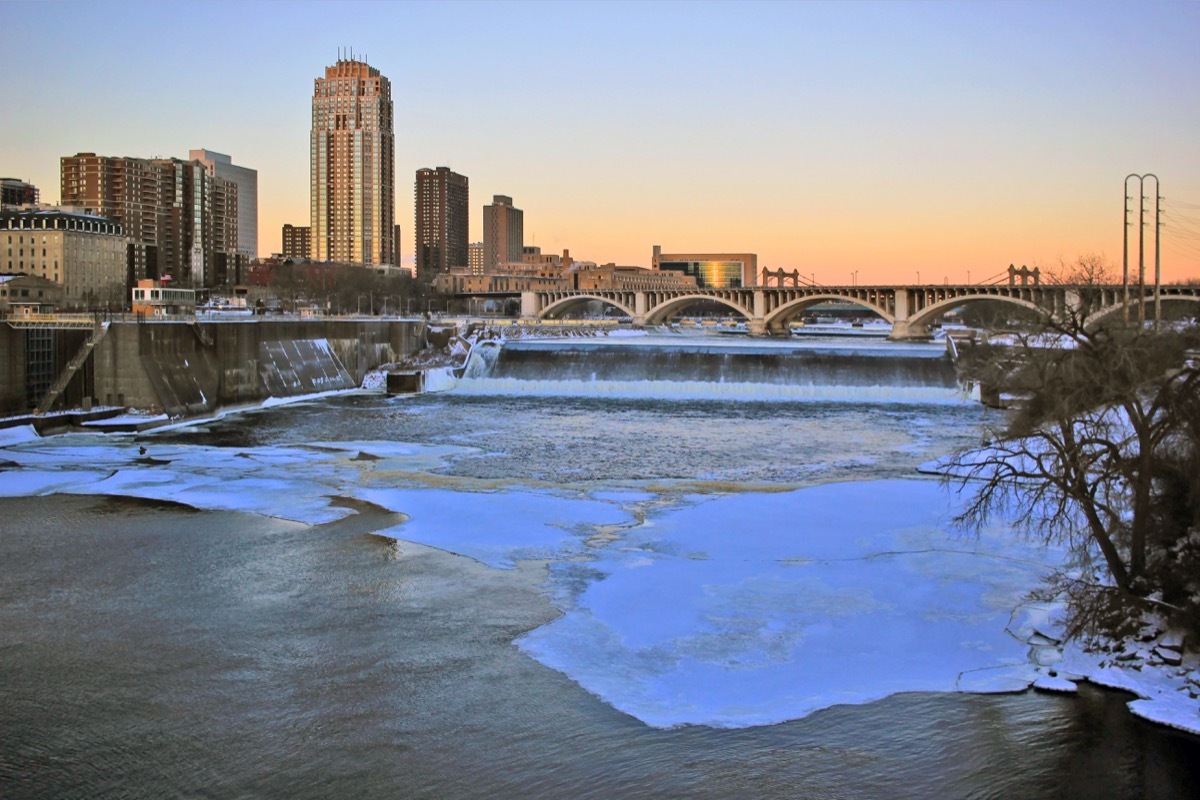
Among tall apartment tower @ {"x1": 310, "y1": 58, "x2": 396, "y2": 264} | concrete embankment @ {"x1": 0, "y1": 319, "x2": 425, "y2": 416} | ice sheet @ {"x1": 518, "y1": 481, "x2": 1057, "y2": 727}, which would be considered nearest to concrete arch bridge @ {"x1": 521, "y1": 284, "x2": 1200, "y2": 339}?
concrete embankment @ {"x1": 0, "y1": 319, "x2": 425, "y2": 416}

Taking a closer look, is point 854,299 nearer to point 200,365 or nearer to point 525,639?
point 200,365

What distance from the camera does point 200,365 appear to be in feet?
122

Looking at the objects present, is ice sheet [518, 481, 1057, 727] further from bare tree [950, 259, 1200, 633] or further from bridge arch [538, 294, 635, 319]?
bridge arch [538, 294, 635, 319]

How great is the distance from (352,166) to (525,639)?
175369 millimetres

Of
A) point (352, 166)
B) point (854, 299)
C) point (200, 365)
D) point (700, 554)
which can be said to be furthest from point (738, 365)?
point (352, 166)

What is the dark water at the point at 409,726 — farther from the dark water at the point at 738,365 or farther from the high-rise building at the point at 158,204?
the high-rise building at the point at 158,204

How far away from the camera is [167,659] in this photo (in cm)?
1231

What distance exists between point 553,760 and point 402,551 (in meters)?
8.13

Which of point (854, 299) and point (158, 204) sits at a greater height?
point (158, 204)

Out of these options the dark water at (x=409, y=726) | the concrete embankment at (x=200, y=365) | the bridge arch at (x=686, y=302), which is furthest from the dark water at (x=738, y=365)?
the bridge arch at (x=686, y=302)

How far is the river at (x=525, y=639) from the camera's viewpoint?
32.2 feet

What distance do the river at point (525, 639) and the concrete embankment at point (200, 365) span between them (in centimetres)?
865

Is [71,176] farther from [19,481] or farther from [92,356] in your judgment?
[19,481]

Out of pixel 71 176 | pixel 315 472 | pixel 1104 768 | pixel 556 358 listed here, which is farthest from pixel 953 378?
pixel 71 176
